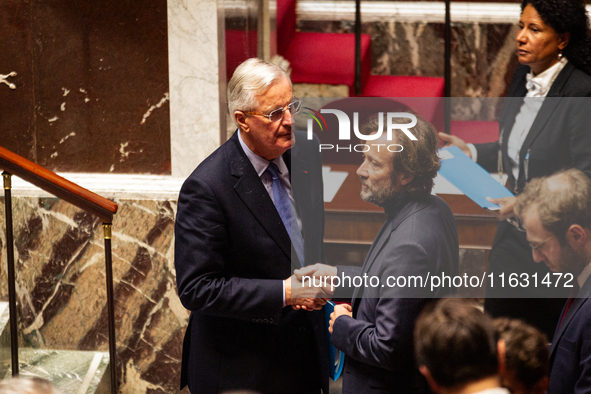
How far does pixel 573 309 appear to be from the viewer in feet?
6.16

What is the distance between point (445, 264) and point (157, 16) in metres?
2.30

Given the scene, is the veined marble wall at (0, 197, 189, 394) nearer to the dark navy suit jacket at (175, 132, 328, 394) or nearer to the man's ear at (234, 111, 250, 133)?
the dark navy suit jacket at (175, 132, 328, 394)

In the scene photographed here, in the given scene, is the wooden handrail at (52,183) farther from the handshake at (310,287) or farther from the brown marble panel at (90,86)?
the handshake at (310,287)

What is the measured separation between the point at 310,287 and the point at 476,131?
2.25 feet

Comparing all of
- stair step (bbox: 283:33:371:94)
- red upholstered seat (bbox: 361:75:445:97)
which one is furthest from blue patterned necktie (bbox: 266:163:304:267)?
red upholstered seat (bbox: 361:75:445:97)

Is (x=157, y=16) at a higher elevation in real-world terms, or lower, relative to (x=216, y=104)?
higher

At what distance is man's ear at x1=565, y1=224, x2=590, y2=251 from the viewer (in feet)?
6.10

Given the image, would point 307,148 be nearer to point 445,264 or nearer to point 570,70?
point 445,264

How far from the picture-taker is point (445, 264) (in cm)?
187

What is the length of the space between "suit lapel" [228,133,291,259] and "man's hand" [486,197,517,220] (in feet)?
2.18

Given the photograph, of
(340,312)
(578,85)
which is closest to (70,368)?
(340,312)

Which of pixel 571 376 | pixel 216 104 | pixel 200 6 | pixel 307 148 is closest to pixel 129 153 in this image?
pixel 216 104

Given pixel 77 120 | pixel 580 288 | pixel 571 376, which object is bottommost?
pixel 571 376

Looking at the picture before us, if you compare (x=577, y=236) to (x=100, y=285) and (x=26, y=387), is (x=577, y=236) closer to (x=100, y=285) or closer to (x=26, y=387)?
(x=26, y=387)
